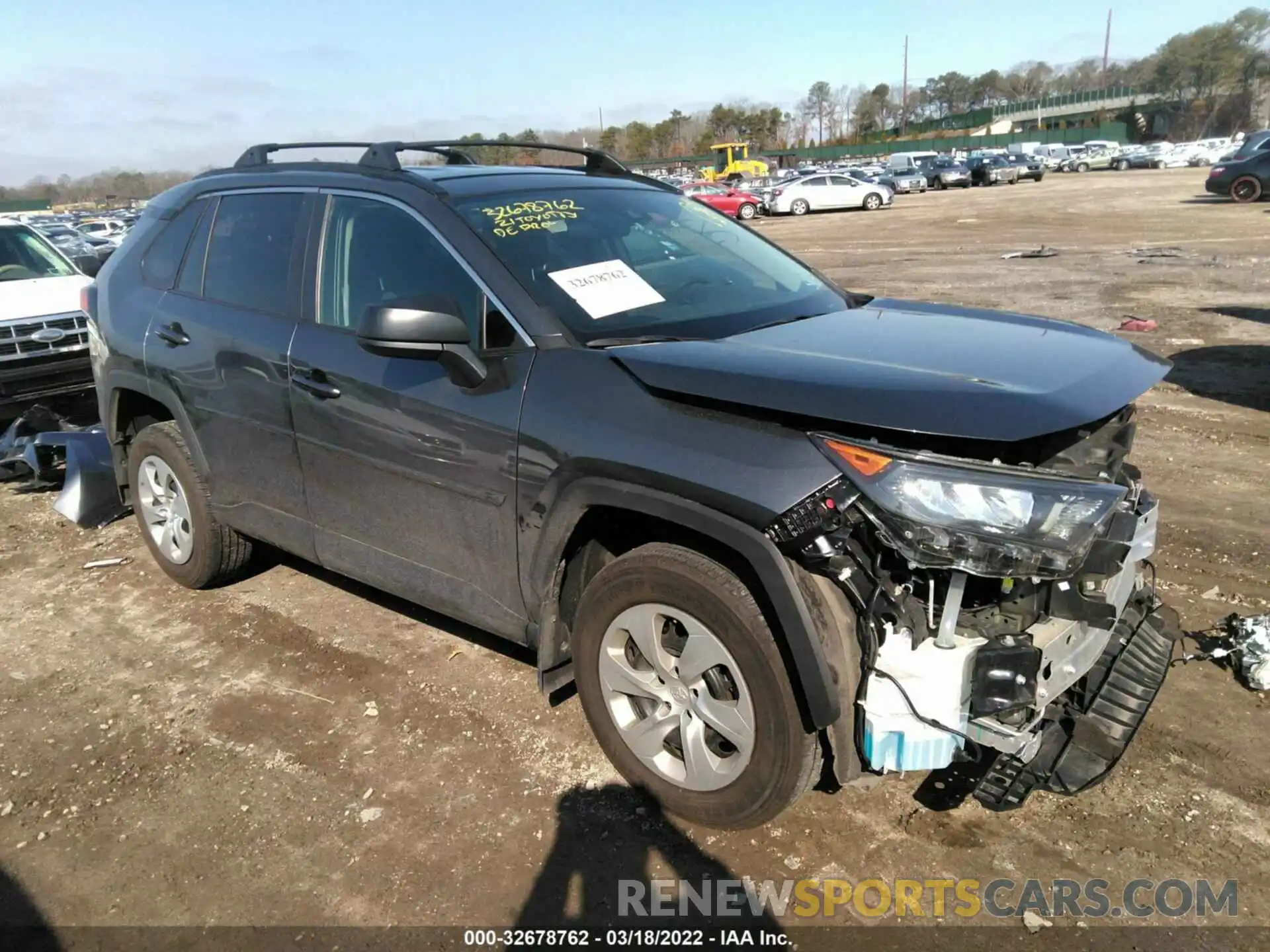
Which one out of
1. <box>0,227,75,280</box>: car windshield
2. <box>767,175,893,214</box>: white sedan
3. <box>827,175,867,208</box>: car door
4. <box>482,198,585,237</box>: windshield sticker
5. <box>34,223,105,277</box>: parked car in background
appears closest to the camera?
<box>482,198,585,237</box>: windshield sticker

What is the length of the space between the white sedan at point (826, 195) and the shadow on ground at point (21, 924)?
117 ft

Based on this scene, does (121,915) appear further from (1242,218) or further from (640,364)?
(1242,218)

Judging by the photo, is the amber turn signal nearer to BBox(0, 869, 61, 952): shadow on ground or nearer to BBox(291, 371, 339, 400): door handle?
BBox(291, 371, 339, 400): door handle

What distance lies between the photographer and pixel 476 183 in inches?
139

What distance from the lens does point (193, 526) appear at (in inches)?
177

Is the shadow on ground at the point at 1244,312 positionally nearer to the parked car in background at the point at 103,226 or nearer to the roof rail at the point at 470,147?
the roof rail at the point at 470,147

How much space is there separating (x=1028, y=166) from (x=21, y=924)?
53.1 metres

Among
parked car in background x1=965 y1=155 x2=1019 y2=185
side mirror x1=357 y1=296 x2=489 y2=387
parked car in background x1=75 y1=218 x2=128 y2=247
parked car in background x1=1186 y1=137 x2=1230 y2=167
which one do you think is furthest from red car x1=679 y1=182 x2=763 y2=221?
Answer: parked car in background x1=1186 y1=137 x2=1230 y2=167

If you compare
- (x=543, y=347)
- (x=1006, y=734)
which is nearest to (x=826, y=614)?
(x=1006, y=734)

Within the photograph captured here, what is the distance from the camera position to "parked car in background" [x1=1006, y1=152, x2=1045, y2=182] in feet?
155

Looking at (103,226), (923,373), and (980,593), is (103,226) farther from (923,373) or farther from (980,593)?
(980,593)

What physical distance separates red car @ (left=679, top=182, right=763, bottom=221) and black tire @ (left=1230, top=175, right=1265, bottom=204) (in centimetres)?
1550

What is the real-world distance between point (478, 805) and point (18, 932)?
1332mm

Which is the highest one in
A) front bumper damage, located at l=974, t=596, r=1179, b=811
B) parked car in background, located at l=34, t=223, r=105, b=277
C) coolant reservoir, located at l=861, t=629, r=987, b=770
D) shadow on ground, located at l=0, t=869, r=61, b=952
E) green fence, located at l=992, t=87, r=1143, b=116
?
green fence, located at l=992, t=87, r=1143, b=116
